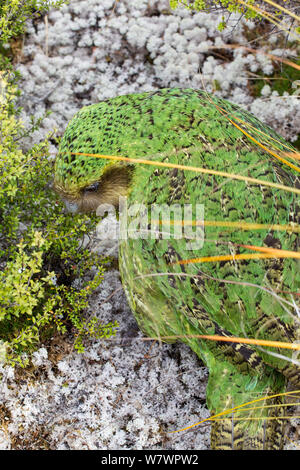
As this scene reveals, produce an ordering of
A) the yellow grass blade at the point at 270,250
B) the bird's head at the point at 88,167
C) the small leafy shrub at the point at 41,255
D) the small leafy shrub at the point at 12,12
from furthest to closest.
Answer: the small leafy shrub at the point at 12,12
the small leafy shrub at the point at 41,255
the bird's head at the point at 88,167
the yellow grass blade at the point at 270,250

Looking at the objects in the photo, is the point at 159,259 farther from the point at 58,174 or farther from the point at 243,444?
the point at 243,444

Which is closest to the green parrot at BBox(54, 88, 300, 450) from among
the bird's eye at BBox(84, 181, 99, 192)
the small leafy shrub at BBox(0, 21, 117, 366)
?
the bird's eye at BBox(84, 181, 99, 192)

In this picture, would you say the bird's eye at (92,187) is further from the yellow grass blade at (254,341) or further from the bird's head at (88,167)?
the yellow grass blade at (254,341)

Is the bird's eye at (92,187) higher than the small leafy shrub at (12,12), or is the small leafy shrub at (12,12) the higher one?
the small leafy shrub at (12,12)

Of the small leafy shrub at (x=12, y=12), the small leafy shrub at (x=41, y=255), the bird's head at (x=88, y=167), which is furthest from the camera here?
the small leafy shrub at (x=12, y=12)

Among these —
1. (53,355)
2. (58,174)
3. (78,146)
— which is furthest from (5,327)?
(78,146)

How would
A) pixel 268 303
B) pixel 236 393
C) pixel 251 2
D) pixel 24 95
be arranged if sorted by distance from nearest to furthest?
pixel 268 303 → pixel 236 393 → pixel 251 2 → pixel 24 95

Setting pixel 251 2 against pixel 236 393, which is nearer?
pixel 236 393

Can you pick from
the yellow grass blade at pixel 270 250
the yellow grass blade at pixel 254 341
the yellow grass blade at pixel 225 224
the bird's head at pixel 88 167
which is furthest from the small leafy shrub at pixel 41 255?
the yellow grass blade at pixel 270 250

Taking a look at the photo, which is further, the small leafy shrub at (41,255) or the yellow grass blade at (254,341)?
the small leafy shrub at (41,255)
